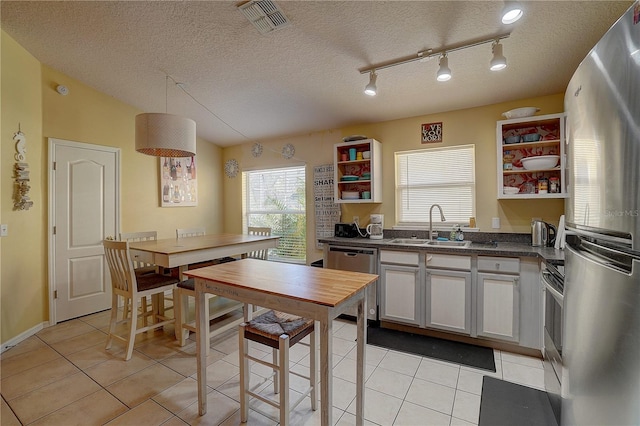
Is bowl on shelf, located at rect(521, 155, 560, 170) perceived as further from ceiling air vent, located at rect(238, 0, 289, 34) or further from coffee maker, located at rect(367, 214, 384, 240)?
ceiling air vent, located at rect(238, 0, 289, 34)

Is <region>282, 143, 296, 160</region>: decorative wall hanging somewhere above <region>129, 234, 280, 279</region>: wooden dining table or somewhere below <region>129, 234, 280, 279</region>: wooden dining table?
above

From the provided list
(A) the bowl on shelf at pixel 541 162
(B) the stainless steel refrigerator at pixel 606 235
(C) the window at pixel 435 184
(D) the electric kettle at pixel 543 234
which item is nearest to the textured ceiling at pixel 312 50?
(C) the window at pixel 435 184

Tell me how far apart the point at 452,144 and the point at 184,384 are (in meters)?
3.43

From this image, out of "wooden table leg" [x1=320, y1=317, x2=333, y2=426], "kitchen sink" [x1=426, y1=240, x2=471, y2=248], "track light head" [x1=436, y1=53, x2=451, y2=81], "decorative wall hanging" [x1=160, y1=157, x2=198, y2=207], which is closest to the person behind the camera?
"wooden table leg" [x1=320, y1=317, x2=333, y2=426]

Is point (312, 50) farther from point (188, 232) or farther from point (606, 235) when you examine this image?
point (188, 232)

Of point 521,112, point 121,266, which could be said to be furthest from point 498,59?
point 121,266

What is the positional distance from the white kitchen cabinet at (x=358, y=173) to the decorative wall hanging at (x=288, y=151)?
941 mm

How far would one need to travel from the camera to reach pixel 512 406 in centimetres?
192

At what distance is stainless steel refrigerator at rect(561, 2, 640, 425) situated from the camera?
2.63 ft

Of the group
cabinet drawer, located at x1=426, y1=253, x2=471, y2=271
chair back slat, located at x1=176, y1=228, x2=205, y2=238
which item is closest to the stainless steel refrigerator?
cabinet drawer, located at x1=426, y1=253, x2=471, y2=271

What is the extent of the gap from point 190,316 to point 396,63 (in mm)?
3174

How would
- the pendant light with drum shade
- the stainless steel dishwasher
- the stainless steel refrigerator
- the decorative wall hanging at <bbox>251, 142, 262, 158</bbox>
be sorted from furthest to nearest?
the decorative wall hanging at <bbox>251, 142, 262, 158</bbox>
the stainless steel dishwasher
the pendant light with drum shade
the stainless steel refrigerator

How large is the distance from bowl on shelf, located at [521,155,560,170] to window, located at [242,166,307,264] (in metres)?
2.81

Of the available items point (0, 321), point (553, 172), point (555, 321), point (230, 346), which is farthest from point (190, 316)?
point (553, 172)
